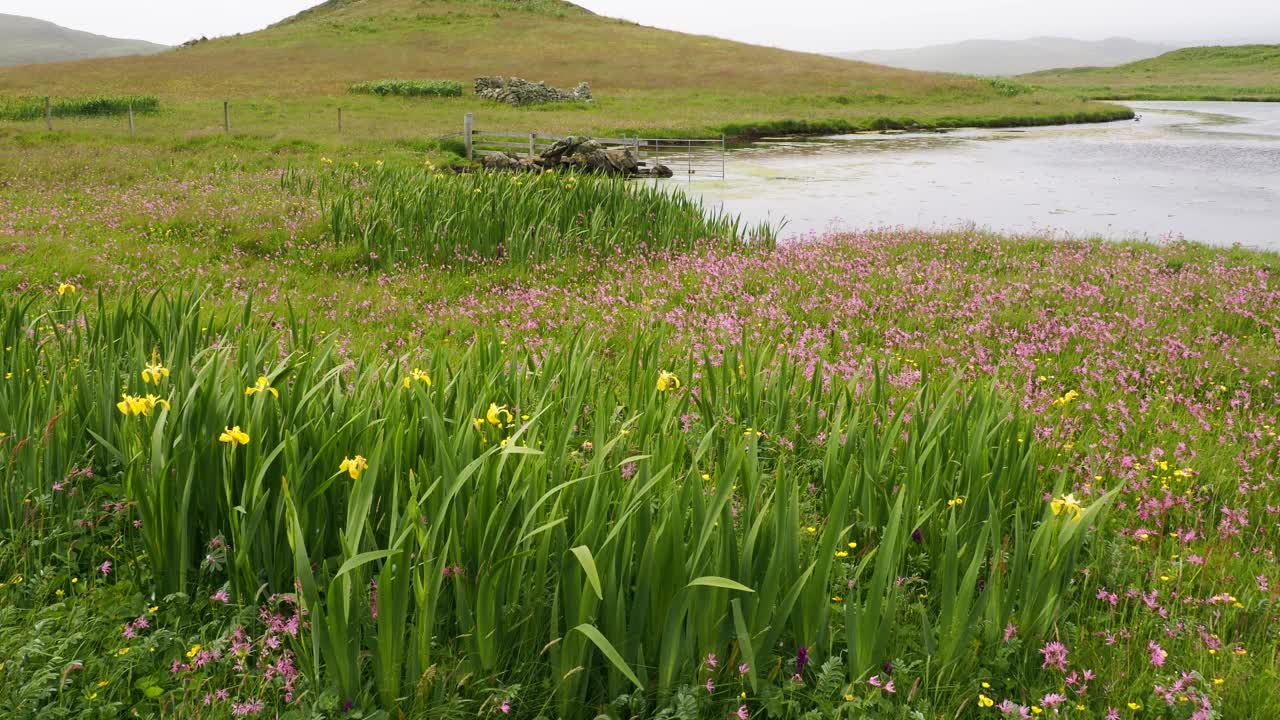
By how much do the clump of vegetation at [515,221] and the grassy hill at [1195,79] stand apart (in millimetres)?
80078

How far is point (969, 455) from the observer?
3719 mm

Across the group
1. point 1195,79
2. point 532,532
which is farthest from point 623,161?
point 1195,79

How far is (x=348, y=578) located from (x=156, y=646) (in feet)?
3.04

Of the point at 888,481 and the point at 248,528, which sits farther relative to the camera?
the point at 888,481

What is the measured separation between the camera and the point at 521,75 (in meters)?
63.6

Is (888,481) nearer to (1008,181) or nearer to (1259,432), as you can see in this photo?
(1259,432)

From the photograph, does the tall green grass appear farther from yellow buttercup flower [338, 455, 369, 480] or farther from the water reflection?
the water reflection

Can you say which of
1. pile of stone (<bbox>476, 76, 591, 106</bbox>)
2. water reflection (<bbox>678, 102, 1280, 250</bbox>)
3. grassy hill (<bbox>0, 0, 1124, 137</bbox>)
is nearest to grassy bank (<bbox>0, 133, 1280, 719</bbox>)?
water reflection (<bbox>678, 102, 1280, 250</bbox>)

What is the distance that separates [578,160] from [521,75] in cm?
4377

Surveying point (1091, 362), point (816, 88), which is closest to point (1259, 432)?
point (1091, 362)

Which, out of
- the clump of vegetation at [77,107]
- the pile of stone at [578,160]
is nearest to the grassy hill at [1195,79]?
the pile of stone at [578,160]

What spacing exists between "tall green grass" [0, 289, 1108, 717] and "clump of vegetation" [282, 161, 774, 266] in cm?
687

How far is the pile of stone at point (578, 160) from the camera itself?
2380 cm

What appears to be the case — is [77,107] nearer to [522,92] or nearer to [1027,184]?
[522,92]
